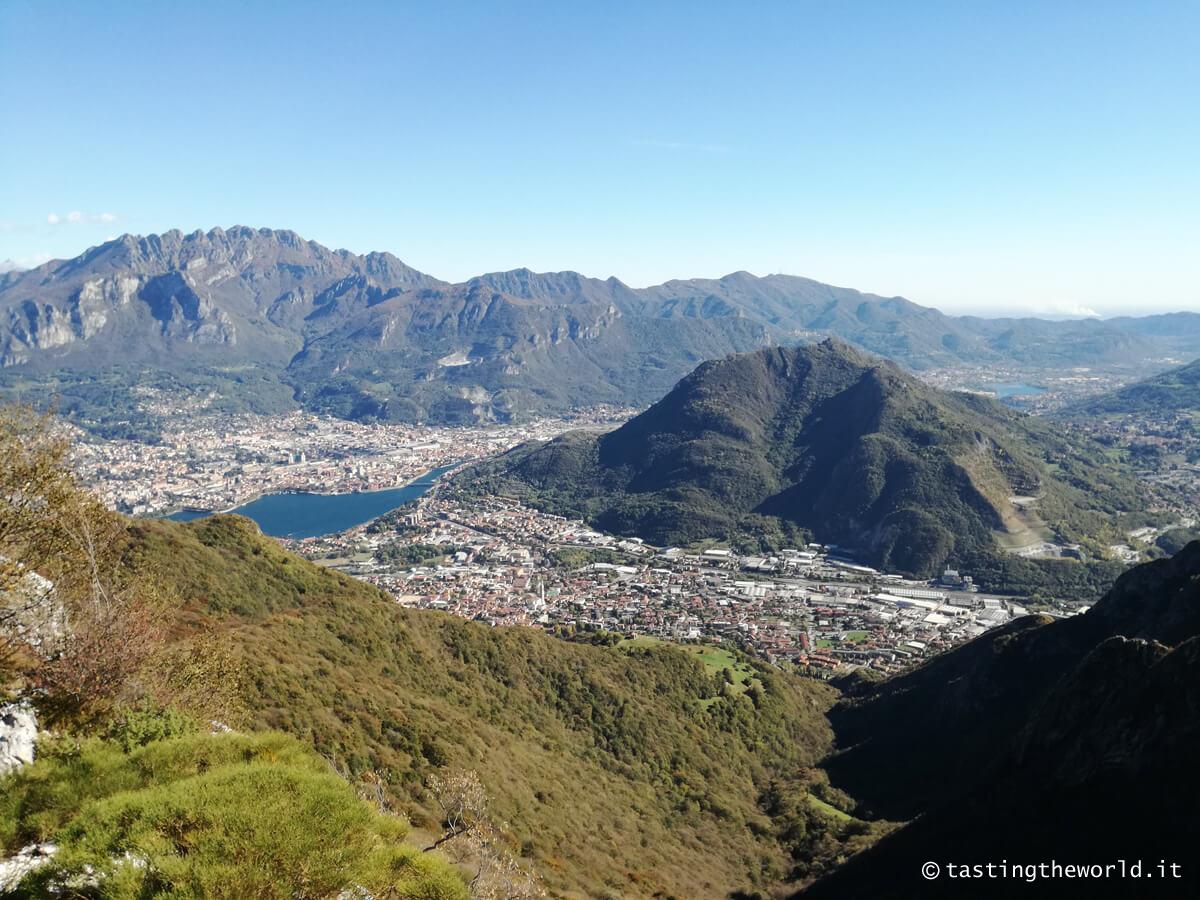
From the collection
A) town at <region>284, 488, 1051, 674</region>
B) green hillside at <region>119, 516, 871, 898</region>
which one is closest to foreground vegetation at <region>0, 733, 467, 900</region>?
green hillside at <region>119, 516, 871, 898</region>

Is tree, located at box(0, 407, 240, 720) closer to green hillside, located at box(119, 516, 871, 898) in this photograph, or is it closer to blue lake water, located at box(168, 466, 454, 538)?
green hillside, located at box(119, 516, 871, 898)

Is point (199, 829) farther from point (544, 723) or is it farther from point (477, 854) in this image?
point (544, 723)

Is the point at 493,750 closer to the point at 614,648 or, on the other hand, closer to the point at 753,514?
the point at 614,648

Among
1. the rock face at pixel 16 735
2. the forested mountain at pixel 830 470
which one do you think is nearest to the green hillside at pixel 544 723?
the rock face at pixel 16 735

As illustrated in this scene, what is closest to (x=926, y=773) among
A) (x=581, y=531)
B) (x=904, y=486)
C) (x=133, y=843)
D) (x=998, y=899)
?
(x=998, y=899)

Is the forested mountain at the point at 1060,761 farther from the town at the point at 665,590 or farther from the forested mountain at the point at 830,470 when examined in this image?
the forested mountain at the point at 830,470
